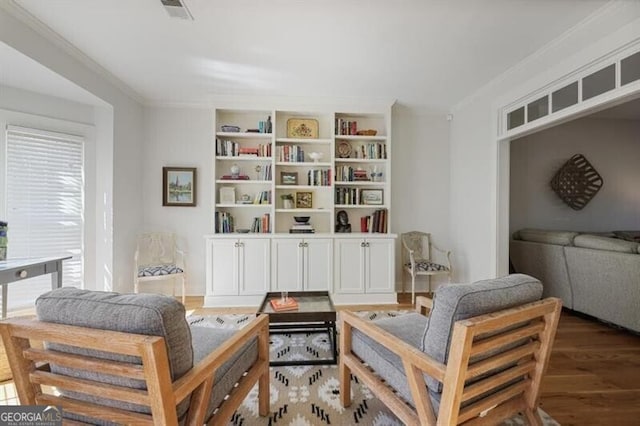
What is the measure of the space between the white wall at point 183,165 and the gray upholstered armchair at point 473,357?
3071mm

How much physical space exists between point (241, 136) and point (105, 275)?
2269 millimetres

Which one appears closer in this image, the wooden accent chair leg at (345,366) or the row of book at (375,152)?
the wooden accent chair leg at (345,366)

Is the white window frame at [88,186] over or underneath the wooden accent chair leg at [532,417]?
over

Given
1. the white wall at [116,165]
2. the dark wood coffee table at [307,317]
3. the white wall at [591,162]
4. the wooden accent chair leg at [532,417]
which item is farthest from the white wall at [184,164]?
the wooden accent chair leg at [532,417]

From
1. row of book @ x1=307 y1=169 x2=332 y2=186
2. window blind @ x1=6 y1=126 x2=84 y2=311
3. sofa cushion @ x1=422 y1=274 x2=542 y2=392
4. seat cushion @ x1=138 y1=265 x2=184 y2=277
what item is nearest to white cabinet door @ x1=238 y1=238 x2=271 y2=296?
seat cushion @ x1=138 y1=265 x2=184 y2=277

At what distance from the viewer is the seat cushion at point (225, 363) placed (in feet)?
4.03

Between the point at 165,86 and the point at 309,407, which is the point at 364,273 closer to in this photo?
the point at 309,407

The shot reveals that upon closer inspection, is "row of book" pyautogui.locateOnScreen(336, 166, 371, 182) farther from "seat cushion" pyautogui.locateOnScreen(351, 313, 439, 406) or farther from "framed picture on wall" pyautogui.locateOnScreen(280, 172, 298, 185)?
"seat cushion" pyautogui.locateOnScreen(351, 313, 439, 406)

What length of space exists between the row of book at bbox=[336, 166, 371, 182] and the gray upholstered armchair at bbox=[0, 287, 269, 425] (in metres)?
2.91

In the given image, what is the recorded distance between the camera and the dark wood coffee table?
2021 millimetres

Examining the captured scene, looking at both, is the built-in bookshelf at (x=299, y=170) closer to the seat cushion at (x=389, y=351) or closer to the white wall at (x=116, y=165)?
the white wall at (x=116, y=165)

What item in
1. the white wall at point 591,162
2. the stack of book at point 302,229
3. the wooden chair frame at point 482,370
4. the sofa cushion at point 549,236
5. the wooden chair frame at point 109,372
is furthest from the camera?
the white wall at point 591,162

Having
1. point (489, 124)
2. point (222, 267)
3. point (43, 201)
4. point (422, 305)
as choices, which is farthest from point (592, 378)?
point (43, 201)

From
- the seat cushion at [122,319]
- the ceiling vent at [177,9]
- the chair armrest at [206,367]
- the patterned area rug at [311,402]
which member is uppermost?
the ceiling vent at [177,9]
